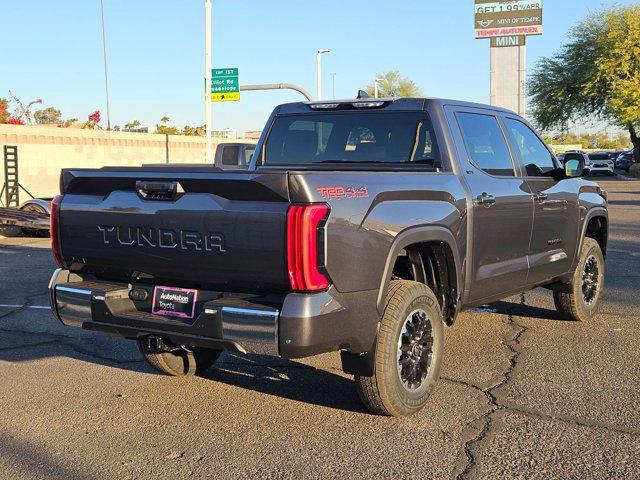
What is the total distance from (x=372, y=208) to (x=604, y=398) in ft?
6.95

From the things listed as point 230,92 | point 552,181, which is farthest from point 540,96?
point 552,181

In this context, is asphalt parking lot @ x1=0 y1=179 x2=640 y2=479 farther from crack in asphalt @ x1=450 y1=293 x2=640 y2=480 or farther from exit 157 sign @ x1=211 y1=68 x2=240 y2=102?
exit 157 sign @ x1=211 y1=68 x2=240 y2=102

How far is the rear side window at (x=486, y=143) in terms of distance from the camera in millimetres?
5660

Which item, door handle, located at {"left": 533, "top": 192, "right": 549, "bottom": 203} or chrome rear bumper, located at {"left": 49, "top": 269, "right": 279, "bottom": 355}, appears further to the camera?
door handle, located at {"left": 533, "top": 192, "right": 549, "bottom": 203}

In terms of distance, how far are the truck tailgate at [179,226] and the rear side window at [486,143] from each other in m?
2.21

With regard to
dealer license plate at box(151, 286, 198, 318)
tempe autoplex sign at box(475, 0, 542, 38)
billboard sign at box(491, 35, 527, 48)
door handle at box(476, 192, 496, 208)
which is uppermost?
tempe autoplex sign at box(475, 0, 542, 38)

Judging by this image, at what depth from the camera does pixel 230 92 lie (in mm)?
29000

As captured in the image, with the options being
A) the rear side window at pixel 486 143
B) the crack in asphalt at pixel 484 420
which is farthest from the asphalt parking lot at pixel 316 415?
the rear side window at pixel 486 143

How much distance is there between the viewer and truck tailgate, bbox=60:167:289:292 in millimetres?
3945

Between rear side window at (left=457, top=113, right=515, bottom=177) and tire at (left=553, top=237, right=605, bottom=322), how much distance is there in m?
1.55

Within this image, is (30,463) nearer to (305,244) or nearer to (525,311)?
(305,244)

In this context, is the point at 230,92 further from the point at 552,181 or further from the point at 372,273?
the point at 372,273

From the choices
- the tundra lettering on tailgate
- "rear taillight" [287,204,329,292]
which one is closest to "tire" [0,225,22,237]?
the tundra lettering on tailgate

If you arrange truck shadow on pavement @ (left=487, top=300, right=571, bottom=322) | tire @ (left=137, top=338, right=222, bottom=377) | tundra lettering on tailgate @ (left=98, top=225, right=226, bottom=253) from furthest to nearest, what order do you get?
truck shadow on pavement @ (left=487, top=300, right=571, bottom=322) < tire @ (left=137, top=338, right=222, bottom=377) < tundra lettering on tailgate @ (left=98, top=225, right=226, bottom=253)
